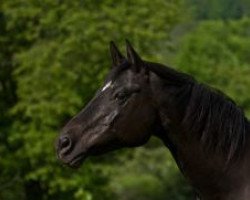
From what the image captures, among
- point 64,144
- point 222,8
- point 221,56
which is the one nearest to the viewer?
point 64,144

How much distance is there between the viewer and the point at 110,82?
4613 millimetres

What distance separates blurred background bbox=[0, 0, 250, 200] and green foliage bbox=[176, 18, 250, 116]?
4.71m

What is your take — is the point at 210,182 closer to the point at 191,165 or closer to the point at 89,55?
the point at 191,165

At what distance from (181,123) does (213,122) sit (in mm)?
168

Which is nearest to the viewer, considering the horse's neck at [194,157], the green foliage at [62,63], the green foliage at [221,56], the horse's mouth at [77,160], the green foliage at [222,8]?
the horse's neck at [194,157]

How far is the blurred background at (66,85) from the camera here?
20.6 m

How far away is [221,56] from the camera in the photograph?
40156 millimetres

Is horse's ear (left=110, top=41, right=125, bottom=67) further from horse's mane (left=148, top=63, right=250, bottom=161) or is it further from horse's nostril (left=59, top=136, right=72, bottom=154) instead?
→ horse's nostril (left=59, top=136, right=72, bottom=154)

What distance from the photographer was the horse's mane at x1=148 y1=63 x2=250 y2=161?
4.54 metres

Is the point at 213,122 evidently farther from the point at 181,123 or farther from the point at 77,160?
the point at 77,160

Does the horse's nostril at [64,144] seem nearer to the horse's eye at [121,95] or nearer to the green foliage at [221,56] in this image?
the horse's eye at [121,95]

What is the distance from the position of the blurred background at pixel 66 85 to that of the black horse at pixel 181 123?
15.5m

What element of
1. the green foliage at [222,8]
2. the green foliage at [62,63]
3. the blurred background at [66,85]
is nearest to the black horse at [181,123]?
the blurred background at [66,85]

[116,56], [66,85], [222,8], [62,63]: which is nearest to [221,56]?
[222,8]
